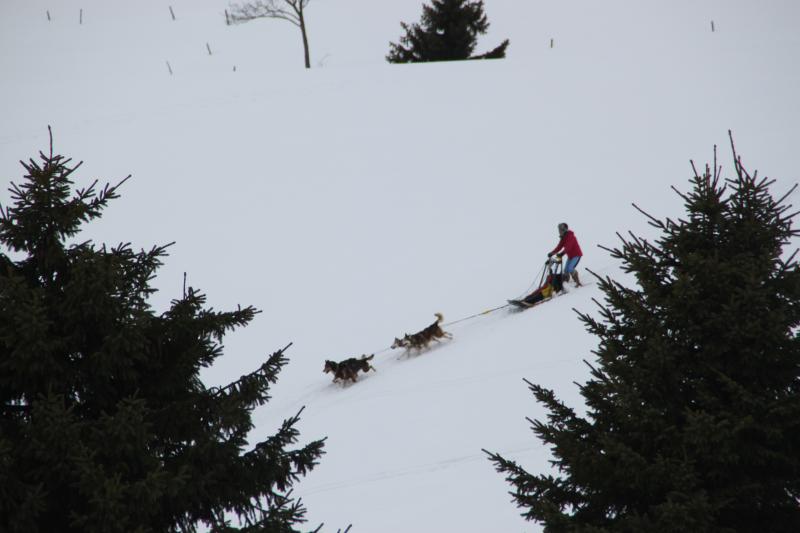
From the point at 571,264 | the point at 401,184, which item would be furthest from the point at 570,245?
the point at 401,184

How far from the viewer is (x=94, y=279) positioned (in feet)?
11.2

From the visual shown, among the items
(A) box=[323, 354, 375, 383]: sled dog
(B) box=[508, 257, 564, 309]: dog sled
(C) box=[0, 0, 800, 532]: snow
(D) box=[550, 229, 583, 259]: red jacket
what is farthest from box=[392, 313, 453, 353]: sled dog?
(D) box=[550, 229, 583, 259]: red jacket

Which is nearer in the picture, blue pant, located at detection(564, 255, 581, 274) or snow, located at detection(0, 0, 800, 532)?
snow, located at detection(0, 0, 800, 532)

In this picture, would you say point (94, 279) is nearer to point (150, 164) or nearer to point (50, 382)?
point (50, 382)

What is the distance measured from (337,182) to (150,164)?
6.89 metres

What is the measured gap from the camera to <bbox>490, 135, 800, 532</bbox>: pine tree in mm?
3609

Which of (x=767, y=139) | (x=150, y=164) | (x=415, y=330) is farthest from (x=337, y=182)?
(x=767, y=139)

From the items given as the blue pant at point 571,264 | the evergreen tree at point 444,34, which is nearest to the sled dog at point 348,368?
the blue pant at point 571,264

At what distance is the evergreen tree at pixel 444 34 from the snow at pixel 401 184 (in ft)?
8.08

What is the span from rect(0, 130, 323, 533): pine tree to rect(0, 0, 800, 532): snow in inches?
Answer: 165

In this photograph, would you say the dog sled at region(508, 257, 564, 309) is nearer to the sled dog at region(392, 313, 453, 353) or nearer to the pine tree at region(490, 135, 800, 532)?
the sled dog at region(392, 313, 453, 353)

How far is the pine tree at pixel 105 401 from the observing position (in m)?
3.10

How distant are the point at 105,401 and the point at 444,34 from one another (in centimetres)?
3786

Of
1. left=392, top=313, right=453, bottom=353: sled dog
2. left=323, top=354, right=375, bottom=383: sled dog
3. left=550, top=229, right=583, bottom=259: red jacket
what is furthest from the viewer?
left=550, top=229, right=583, bottom=259: red jacket
